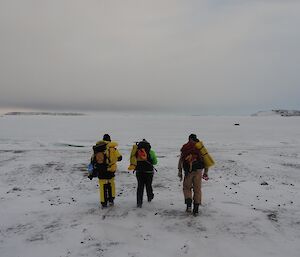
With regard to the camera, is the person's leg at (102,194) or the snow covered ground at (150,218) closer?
the snow covered ground at (150,218)

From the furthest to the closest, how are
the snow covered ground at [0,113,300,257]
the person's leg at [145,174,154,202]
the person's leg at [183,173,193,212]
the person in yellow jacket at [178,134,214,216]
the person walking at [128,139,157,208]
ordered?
the person's leg at [145,174,154,202] < the person walking at [128,139,157,208] < the person's leg at [183,173,193,212] < the person in yellow jacket at [178,134,214,216] < the snow covered ground at [0,113,300,257]

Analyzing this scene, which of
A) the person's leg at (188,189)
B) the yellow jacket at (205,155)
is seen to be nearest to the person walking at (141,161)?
the person's leg at (188,189)

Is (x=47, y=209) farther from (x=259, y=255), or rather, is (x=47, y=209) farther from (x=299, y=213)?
(x=299, y=213)

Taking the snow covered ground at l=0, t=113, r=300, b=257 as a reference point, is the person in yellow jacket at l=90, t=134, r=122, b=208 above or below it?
above

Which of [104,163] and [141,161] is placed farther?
[141,161]

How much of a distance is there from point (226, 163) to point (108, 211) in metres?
10.2

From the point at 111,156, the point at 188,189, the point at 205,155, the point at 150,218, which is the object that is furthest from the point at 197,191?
the point at 111,156

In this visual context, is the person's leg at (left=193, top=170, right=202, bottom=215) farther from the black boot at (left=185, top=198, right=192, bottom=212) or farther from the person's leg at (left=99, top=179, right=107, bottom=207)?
the person's leg at (left=99, top=179, right=107, bottom=207)

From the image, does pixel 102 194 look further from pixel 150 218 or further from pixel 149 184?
pixel 150 218

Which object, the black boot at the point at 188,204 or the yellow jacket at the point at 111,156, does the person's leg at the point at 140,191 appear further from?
the black boot at the point at 188,204

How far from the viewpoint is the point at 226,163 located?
19062mm

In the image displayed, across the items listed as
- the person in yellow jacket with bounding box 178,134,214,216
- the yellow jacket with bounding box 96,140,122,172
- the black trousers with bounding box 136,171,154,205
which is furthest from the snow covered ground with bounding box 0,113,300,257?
the yellow jacket with bounding box 96,140,122,172

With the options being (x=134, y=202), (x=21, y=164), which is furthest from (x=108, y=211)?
(x=21, y=164)

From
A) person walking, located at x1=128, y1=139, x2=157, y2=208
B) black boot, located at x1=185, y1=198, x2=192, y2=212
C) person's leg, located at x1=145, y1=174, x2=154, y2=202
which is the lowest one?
black boot, located at x1=185, y1=198, x2=192, y2=212
